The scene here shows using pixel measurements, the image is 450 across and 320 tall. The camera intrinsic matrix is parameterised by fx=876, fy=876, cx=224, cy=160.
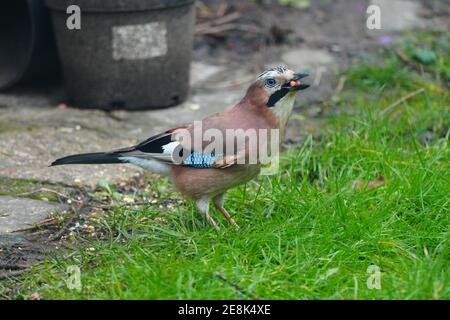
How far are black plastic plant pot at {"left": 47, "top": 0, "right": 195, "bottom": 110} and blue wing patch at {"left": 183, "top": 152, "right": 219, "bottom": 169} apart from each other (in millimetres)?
1977

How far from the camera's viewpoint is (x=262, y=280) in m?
3.72

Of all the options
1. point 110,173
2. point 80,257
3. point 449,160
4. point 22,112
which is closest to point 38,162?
point 110,173

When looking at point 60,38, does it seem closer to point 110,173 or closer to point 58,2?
point 58,2

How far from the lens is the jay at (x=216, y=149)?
14.3 feet

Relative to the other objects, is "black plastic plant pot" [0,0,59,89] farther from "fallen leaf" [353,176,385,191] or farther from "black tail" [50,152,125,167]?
"fallen leaf" [353,176,385,191]

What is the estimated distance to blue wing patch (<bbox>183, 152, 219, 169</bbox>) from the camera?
438cm

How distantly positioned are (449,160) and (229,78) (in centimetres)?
250

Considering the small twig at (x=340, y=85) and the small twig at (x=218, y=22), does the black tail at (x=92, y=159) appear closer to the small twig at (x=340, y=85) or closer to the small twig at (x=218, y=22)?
the small twig at (x=340, y=85)

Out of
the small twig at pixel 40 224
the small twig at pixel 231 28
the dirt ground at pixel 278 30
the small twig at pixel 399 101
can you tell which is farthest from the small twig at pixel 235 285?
the small twig at pixel 231 28

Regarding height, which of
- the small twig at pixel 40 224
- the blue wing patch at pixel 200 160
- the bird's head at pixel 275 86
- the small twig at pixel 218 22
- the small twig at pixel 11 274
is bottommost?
the small twig at pixel 40 224

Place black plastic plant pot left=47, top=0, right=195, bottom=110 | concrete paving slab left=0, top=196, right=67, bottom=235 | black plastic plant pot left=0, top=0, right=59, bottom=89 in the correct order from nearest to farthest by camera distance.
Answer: concrete paving slab left=0, top=196, right=67, bottom=235 → black plastic plant pot left=47, top=0, right=195, bottom=110 → black plastic plant pot left=0, top=0, right=59, bottom=89

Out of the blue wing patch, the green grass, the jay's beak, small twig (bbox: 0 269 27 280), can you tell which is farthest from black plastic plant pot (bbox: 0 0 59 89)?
small twig (bbox: 0 269 27 280)

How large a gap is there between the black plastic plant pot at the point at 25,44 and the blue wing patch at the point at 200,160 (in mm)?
2520
